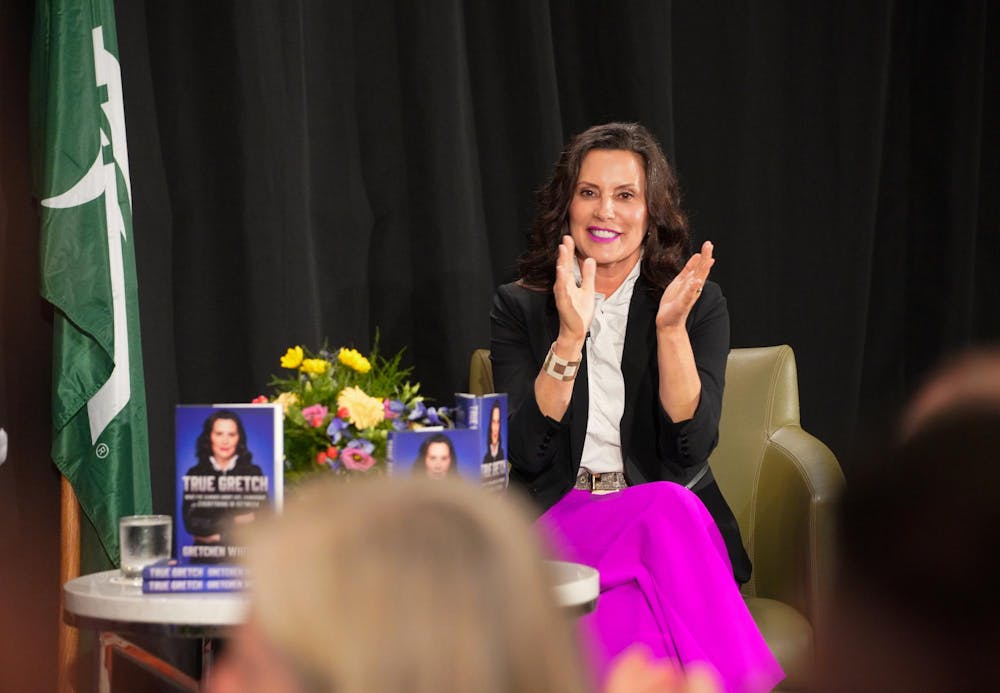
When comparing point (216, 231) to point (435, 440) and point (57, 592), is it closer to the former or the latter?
point (57, 592)

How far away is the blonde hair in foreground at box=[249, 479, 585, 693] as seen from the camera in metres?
0.66

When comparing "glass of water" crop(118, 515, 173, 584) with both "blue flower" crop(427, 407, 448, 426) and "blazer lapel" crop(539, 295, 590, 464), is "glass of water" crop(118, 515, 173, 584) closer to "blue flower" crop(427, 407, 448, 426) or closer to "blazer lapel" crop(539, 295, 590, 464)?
"blue flower" crop(427, 407, 448, 426)

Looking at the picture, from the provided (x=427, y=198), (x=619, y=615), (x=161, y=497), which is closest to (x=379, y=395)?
(x=619, y=615)

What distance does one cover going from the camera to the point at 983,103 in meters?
4.23

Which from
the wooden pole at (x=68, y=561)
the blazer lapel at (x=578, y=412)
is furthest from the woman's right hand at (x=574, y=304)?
the wooden pole at (x=68, y=561)

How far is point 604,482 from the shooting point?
282cm

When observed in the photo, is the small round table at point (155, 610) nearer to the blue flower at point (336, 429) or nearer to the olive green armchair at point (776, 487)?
the blue flower at point (336, 429)

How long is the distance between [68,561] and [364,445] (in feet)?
3.67

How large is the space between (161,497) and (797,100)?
2.34 m

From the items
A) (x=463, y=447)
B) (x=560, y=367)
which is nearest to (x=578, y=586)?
(x=463, y=447)

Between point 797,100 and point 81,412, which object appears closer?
point 81,412

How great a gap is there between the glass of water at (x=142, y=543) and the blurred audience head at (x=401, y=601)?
1.30 m

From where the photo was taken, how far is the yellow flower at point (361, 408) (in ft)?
6.69

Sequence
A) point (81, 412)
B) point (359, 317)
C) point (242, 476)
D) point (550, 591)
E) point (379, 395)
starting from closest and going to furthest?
point (550, 591)
point (242, 476)
point (379, 395)
point (81, 412)
point (359, 317)
